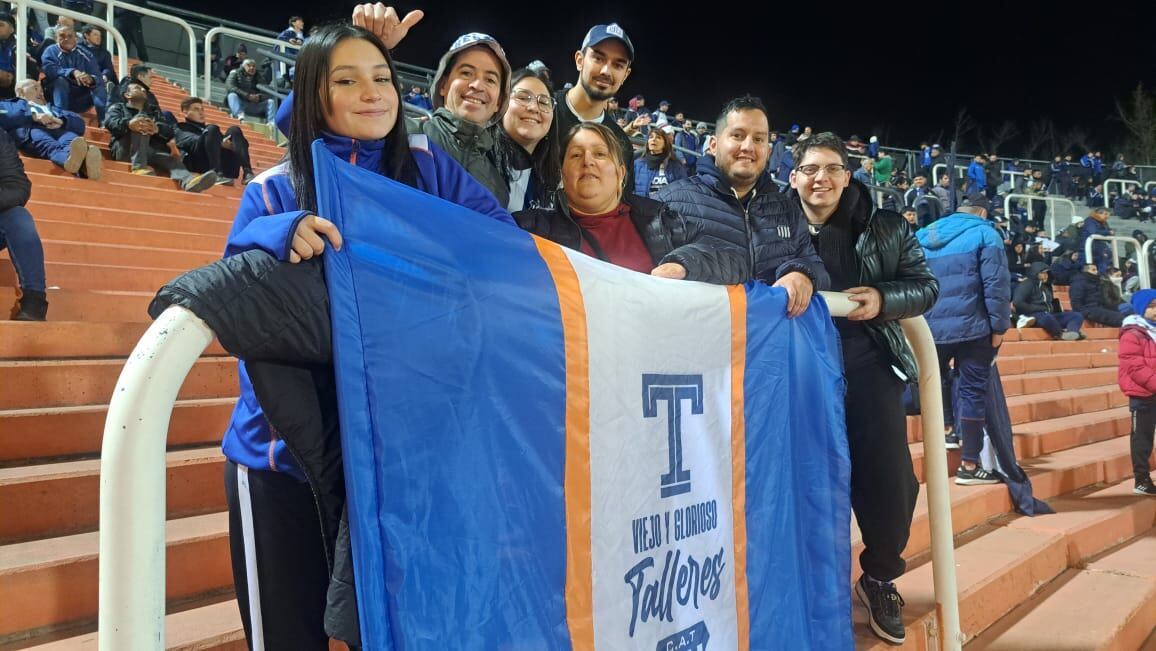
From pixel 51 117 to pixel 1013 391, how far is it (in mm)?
10091

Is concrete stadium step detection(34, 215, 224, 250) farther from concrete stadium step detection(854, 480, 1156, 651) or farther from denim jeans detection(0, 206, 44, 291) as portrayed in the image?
concrete stadium step detection(854, 480, 1156, 651)

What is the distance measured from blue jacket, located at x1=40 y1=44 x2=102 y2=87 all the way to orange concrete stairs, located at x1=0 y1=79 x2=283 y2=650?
4.29 meters

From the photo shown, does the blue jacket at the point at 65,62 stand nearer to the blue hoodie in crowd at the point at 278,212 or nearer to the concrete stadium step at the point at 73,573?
the concrete stadium step at the point at 73,573

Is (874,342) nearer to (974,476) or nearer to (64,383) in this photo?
(974,476)

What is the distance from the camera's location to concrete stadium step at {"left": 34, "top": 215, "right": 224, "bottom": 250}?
5188mm

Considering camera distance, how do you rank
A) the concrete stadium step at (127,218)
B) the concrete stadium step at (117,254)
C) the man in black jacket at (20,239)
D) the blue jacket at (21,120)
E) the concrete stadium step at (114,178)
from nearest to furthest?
1. the man in black jacket at (20,239)
2. the concrete stadium step at (117,254)
3. the concrete stadium step at (127,218)
4. the concrete stadium step at (114,178)
5. the blue jacket at (21,120)

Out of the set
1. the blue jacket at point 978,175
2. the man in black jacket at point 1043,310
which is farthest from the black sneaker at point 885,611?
the blue jacket at point 978,175

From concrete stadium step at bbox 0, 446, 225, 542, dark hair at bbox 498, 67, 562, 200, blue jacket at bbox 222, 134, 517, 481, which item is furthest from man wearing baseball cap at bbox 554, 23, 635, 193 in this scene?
concrete stadium step at bbox 0, 446, 225, 542

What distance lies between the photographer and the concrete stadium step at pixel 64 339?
3.43m

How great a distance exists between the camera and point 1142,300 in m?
6.24

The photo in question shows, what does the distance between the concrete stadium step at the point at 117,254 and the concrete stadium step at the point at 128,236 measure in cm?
7

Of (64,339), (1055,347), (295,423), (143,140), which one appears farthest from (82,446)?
(1055,347)

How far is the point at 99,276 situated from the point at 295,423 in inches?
167

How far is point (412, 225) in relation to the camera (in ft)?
4.37
